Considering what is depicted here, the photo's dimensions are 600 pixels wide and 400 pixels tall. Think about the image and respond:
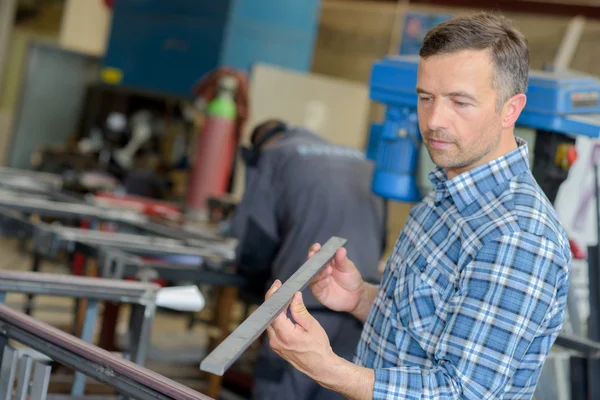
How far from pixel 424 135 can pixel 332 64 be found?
224 inches

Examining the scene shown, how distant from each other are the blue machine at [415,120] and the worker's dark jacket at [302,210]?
0.62ft

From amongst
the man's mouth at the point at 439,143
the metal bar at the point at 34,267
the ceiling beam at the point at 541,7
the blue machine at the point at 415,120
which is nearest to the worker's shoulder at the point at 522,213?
the man's mouth at the point at 439,143

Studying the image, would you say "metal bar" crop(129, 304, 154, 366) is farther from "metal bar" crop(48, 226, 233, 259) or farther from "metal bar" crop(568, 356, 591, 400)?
"metal bar" crop(568, 356, 591, 400)

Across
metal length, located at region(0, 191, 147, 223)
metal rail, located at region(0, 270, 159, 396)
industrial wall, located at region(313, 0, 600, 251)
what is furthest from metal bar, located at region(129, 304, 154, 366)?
industrial wall, located at region(313, 0, 600, 251)

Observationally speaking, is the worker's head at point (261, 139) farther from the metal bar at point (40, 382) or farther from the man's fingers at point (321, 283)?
the metal bar at point (40, 382)

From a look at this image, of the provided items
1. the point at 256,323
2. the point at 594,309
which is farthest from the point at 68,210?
the point at 256,323

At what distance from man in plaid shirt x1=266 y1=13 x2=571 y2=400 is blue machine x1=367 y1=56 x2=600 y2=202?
1.89 ft

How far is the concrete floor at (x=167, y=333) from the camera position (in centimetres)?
396

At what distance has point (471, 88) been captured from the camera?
1.28 meters

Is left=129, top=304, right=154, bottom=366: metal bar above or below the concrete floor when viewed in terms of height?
above

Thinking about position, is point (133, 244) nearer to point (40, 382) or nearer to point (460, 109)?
point (40, 382)

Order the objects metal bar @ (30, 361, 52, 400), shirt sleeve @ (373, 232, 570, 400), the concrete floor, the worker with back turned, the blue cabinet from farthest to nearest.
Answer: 1. the blue cabinet
2. the concrete floor
3. the worker with back turned
4. metal bar @ (30, 361, 52, 400)
5. shirt sleeve @ (373, 232, 570, 400)

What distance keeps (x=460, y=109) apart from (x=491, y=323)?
347 millimetres

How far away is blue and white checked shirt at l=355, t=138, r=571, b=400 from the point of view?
3.86 ft
